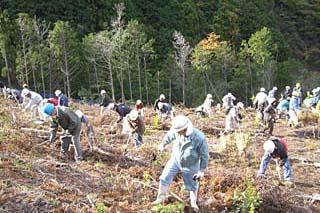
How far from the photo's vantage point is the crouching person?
1002 centimetres

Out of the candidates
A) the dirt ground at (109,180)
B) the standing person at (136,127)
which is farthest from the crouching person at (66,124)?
the standing person at (136,127)

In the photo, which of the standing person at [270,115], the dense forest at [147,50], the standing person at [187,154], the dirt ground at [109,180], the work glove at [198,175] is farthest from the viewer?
the dense forest at [147,50]

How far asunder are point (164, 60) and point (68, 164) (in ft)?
129

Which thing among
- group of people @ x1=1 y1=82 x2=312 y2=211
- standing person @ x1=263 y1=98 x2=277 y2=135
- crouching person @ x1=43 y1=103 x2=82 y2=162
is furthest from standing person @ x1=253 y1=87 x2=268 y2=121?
crouching person @ x1=43 y1=103 x2=82 y2=162

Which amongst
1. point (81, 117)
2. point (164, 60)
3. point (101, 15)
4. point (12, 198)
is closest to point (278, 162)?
point (81, 117)

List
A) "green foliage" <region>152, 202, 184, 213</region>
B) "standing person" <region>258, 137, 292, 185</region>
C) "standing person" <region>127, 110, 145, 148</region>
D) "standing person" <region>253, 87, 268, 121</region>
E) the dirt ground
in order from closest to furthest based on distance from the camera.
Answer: "green foliage" <region>152, 202, 184, 213</region>, the dirt ground, "standing person" <region>258, 137, 292, 185</region>, "standing person" <region>127, 110, 145, 148</region>, "standing person" <region>253, 87, 268, 121</region>

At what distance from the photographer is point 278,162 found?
1134cm

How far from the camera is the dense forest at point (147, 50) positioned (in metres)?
40.3

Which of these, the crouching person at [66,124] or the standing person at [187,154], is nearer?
the standing person at [187,154]

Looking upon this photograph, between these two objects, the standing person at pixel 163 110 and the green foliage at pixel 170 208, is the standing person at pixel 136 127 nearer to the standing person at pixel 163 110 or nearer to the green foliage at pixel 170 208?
the green foliage at pixel 170 208

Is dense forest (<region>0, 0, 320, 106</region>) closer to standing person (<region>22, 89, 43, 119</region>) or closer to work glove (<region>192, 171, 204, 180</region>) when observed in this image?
standing person (<region>22, 89, 43, 119</region>)

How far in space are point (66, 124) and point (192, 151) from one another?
345 centimetres

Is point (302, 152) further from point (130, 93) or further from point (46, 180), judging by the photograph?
point (130, 93)

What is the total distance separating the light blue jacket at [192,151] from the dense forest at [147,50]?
30609 mm
